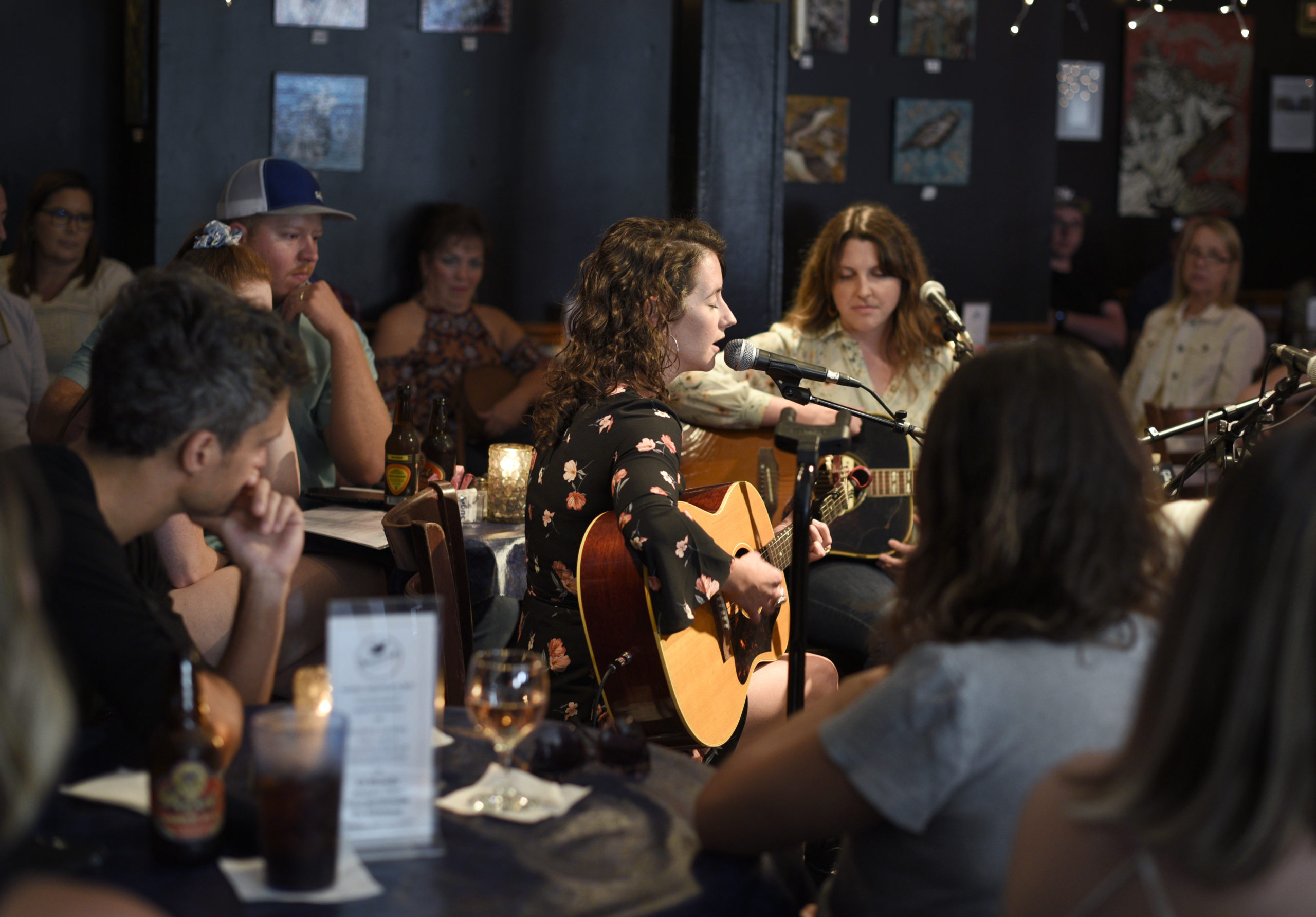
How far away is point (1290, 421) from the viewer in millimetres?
2287

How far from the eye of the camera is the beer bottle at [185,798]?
45.8 inches

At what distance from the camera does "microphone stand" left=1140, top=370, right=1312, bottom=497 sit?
2412 millimetres

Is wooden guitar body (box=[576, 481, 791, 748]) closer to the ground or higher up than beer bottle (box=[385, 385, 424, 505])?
closer to the ground

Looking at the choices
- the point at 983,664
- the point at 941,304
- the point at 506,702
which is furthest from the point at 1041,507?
the point at 941,304

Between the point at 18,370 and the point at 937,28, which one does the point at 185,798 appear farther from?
the point at 937,28

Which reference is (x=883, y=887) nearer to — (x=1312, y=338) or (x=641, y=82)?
(x=641, y=82)

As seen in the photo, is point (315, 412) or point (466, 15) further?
point (466, 15)

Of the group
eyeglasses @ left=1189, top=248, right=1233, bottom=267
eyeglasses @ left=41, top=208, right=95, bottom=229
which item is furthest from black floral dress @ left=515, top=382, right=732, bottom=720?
eyeglasses @ left=1189, top=248, right=1233, bottom=267

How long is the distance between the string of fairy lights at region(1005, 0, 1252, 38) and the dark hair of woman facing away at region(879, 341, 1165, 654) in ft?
7.94

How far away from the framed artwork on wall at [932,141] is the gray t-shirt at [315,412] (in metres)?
3.19

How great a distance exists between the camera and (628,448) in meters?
2.37

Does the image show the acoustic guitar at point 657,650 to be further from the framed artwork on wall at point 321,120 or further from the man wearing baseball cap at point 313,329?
the framed artwork on wall at point 321,120

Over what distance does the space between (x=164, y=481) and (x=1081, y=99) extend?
25.3 ft

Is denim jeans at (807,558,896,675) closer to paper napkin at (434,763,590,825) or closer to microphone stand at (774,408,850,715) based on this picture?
microphone stand at (774,408,850,715)
